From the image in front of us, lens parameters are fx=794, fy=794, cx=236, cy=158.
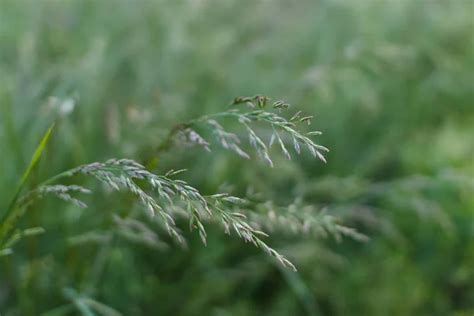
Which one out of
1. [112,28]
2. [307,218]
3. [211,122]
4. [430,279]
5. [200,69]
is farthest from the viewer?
[112,28]

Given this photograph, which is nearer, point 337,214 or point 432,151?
point 337,214

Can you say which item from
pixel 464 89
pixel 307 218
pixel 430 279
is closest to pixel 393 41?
pixel 464 89

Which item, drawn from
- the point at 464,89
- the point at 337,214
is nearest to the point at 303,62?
the point at 464,89

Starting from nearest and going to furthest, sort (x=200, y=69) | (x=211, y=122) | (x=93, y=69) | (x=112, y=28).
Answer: (x=211, y=122), (x=93, y=69), (x=200, y=69), (x=112, y=28)

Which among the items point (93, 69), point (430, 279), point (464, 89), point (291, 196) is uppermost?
point (93, 69)

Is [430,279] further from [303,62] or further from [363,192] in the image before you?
A: [303,62]

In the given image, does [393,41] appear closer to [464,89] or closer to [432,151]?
[464,89]

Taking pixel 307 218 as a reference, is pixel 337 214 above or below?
below
